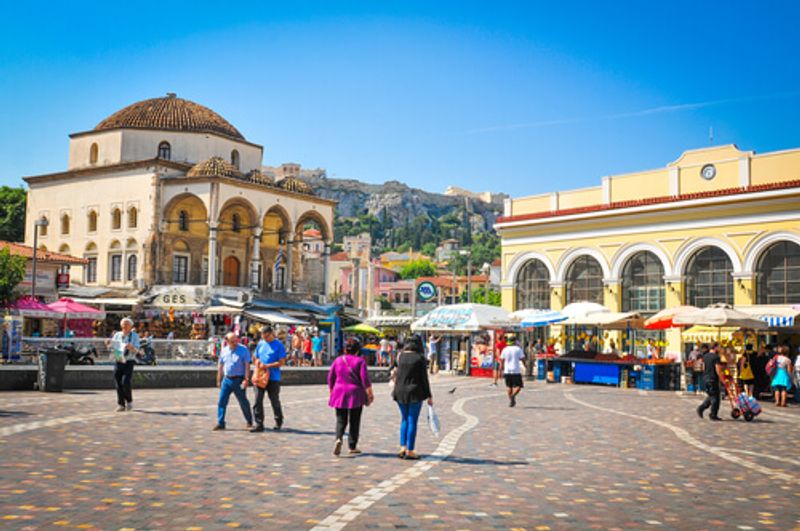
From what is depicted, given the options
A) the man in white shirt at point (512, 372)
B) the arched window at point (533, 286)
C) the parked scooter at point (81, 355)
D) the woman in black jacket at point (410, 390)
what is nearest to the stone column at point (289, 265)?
the arched window at point (533, 286)

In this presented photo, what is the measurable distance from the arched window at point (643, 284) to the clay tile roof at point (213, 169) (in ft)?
74.3

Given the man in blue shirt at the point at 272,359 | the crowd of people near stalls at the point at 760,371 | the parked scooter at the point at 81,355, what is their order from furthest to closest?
the parked scooter at the point at 81,355
the crowd of people near stalls at the point at 760,371
the man in blue shirt at the point at 272,359

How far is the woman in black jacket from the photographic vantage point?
33.6 ft

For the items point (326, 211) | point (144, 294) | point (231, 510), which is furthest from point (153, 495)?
point (326, 211)

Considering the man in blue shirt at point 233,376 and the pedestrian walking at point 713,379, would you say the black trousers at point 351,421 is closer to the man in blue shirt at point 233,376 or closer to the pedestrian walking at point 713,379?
the man in blue shirt at point 233,376

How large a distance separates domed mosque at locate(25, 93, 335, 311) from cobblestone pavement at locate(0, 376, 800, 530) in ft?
108

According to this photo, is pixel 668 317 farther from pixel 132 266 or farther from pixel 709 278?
pixel 132 266

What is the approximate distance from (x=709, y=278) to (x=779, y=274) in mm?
2725

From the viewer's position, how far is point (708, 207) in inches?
Result: 1321

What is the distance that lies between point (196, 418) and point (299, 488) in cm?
650

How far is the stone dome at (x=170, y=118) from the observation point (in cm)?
5188

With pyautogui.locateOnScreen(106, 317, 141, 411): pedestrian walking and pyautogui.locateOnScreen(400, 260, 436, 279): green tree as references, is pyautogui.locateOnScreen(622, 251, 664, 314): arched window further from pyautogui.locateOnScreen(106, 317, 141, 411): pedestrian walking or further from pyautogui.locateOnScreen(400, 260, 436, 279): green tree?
pyautogui.locateOnScreen(400, 260, 436, 279): green tree

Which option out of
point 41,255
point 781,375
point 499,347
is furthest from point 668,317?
point 41,255

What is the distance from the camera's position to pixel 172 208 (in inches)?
1921
